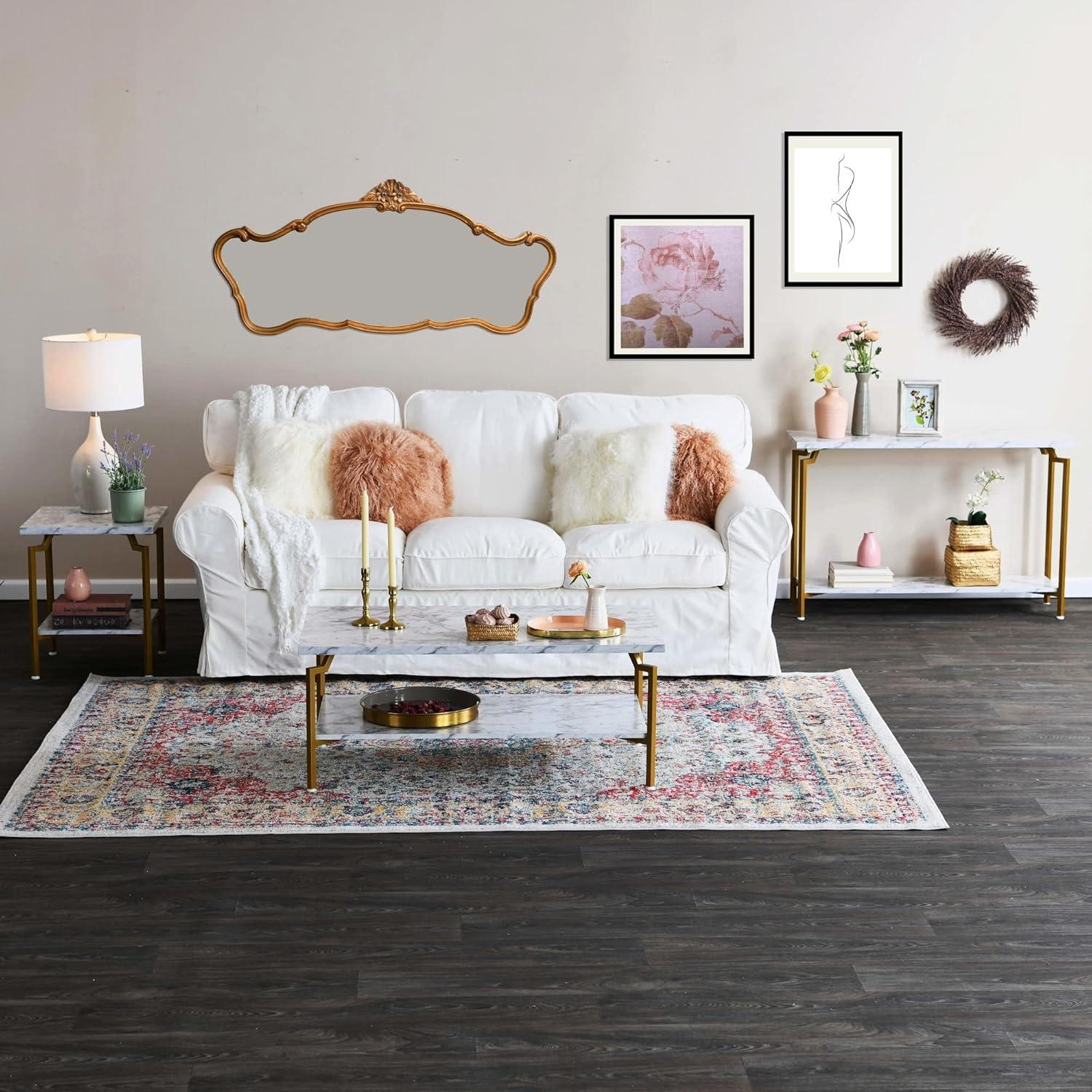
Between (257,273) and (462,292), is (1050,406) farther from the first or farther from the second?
(257,273)

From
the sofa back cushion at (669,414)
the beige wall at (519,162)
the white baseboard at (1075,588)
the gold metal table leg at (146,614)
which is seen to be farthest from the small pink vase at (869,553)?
the gold metal table leg at (146,614)

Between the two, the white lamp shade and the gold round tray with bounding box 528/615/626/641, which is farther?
the white lamp shade

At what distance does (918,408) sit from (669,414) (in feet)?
3.72

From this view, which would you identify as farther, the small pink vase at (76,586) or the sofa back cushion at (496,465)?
the sofa back cushion at (496,465)

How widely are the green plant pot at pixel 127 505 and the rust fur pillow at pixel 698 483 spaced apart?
1.87 m

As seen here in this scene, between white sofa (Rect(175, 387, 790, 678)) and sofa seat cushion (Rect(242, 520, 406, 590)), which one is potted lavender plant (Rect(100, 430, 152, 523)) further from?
sofa seat cushion (Rect(242, 520, 406, 590))

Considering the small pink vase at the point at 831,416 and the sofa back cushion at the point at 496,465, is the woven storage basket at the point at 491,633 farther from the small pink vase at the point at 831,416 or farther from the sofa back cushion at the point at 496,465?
the small pink vase at the point at 831,416

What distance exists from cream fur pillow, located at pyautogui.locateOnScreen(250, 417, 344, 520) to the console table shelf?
190 centimetres

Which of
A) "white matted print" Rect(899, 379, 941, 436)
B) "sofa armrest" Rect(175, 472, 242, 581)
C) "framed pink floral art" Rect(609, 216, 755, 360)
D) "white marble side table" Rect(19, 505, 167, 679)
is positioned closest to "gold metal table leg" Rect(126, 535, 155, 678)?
"white marble side table" Rect(19, 505, 167, 679)

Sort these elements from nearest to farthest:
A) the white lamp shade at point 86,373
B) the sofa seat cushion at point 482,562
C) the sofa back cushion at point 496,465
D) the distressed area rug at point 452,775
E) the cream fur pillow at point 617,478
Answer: the distressed area rug at point 452,775 < the sofa seat cushion at point 482,562 < the white lamp shade at point 86,373 < the cream fur pillow at point 617,478 < the sofa back cushion at point 496,465

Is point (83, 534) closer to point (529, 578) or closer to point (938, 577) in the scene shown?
point (529, 578)

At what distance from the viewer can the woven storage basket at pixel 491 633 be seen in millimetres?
3789

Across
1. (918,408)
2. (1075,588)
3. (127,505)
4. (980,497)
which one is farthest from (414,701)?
(1075,588)

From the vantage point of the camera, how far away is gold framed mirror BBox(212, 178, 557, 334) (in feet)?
18.8
